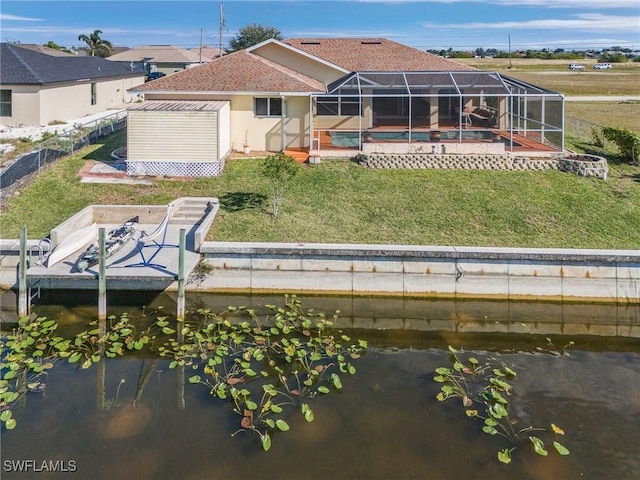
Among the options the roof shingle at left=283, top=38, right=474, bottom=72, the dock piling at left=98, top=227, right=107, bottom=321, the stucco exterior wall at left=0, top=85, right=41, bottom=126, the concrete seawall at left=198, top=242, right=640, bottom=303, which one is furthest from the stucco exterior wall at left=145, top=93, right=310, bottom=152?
the stucco exterior wall at left=0, top=85, right=41, bottom=126

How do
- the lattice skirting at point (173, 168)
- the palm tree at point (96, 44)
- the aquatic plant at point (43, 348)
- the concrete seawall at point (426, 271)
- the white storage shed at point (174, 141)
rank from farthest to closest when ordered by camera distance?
the palm tree at point (96, 44) → the lattice skirting at point (173, 168) → the white storage shed at point (174, 141) → the concrete seawall at point (426, 271) → the aquatic plant at point (43, 348)

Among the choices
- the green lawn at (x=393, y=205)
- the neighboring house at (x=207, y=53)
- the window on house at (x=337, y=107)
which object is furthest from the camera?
the neighboring house at (x=207, y=53)

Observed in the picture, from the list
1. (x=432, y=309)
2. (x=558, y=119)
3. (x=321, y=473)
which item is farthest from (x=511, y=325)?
(x=558, y=119)

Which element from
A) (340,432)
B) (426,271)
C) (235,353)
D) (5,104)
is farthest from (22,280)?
(5,104)

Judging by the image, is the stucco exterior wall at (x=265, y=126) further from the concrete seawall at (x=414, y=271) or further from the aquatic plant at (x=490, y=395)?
the aquatic plant at (x=490, y=395)

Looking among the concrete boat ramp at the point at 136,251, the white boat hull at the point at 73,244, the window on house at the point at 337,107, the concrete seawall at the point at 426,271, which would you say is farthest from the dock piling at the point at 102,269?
the window on house at the point at 337,107

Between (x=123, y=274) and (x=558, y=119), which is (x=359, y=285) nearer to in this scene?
(x=123, y=274)
